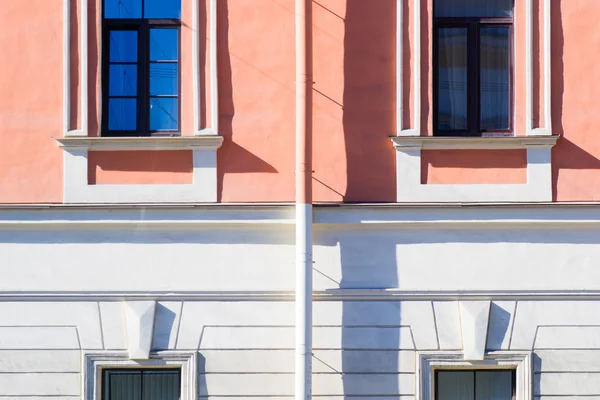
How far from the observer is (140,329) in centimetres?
880

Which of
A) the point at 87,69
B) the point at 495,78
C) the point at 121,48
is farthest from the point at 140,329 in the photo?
the point at 495,78

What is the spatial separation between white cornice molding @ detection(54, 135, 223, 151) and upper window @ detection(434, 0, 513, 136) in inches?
85.6

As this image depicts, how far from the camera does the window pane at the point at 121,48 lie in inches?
366

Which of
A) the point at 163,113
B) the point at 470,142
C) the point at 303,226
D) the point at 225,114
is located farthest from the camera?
the point at 163,113

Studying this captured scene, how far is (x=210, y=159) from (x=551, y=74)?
3234mm

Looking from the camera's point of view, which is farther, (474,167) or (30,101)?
(30,101)

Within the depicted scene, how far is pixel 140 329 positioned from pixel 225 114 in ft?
6.90

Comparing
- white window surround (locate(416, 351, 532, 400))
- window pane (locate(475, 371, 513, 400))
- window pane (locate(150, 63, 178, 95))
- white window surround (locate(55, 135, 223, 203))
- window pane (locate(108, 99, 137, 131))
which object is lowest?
window pane (locate(475, 371, 513, 400))

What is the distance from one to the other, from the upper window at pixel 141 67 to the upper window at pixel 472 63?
249cm

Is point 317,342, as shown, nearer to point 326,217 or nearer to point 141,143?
point 326,217

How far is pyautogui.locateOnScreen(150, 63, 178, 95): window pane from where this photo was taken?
365 inches

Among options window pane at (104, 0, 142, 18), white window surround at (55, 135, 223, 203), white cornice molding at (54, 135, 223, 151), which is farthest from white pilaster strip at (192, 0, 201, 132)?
window pane at (104, 0, 142, 18)

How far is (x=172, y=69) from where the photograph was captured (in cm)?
928

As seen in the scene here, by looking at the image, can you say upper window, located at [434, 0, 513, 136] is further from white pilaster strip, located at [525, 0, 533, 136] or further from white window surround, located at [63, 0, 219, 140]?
white window surround, located at [63, 0, 219, 140]
